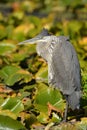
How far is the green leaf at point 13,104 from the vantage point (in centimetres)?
390

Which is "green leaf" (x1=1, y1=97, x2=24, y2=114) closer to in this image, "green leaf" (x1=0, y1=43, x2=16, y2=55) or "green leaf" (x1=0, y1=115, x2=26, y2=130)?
"green leaf" (x1=0, y1=115, x2=26, y2=130)

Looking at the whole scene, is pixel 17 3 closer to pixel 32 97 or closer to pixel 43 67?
pixel 43 67

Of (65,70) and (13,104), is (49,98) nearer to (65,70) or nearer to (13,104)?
(13,104)

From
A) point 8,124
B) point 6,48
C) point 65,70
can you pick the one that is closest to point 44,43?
point 65,70

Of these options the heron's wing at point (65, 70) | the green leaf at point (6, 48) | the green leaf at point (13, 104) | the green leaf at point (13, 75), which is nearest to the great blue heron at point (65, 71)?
the heron's wing at point (65, 70)

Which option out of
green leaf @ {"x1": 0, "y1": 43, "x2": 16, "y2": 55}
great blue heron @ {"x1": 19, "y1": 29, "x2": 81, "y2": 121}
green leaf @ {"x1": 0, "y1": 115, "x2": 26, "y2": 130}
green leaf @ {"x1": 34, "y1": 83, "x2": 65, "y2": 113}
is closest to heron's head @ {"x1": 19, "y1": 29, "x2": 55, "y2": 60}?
great blue heron @ {"x1": 19, "y1": 29, "x2": 81, "y2": 121}

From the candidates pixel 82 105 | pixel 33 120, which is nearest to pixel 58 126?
pixel 33 120

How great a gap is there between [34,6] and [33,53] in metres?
4.79

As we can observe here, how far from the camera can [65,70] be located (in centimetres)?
366

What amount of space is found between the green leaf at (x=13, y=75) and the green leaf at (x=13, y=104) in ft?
1.72

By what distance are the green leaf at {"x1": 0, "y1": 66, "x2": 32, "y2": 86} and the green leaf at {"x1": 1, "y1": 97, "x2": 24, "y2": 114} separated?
0.52 m

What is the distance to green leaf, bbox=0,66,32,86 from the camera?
4543mm

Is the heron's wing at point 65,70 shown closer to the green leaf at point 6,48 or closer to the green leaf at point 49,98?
the green leaf at point 49,98

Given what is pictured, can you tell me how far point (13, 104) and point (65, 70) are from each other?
0.57 m
